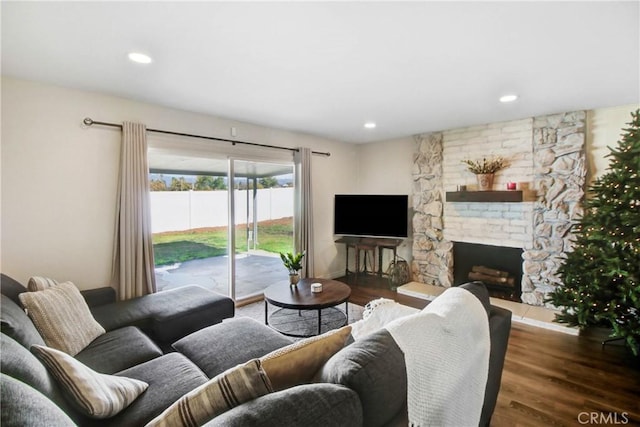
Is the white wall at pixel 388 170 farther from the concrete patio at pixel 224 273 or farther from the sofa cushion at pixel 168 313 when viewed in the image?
the sofa cushion at pixel 168 313

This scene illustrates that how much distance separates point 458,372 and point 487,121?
3.76 m

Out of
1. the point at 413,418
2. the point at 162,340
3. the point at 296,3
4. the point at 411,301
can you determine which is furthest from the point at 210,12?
the point at 411,301

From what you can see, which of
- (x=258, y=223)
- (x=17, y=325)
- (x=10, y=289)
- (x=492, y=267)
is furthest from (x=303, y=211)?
(x=17, y=325)

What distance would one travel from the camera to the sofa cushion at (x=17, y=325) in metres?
1.39

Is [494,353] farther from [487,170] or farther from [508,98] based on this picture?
[487,170]

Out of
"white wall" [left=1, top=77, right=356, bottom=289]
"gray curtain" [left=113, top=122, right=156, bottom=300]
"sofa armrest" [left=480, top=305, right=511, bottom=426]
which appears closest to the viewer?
"sofa armrest" [left=480, top=305, right=511, bottom=426]

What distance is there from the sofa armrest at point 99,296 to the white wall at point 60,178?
32cm

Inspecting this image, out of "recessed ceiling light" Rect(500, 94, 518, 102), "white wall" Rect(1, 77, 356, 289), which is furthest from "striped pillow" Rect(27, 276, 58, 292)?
"recessed ceiling light" Rect(500, 94, 518, 102)

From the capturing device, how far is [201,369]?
68.3 inches

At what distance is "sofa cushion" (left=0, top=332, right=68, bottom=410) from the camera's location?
105cm

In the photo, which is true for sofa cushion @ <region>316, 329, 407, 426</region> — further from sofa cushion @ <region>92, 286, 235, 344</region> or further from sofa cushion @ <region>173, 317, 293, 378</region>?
sofa cushion @ <region>92, 286, 235, 344</region>

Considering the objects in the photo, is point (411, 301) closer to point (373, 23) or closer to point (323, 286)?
point (323, 286)

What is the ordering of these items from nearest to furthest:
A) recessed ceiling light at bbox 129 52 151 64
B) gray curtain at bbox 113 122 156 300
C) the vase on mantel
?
recessed ceiling light at bbox 129 52 151 64
gray curtain at bbox 113 122 156 300
the vase on mantel

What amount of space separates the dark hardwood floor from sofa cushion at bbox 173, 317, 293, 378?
1.55m
